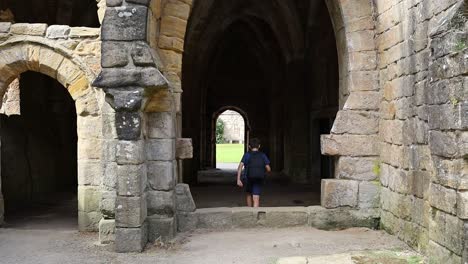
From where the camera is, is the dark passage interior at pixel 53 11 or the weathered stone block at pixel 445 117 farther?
the dark passage interior at pixel 53 11

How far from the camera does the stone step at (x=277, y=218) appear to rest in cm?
650

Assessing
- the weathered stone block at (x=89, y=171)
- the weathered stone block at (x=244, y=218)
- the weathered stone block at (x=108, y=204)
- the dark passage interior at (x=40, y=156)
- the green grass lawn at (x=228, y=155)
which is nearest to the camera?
the weathered stone block at (x=108, y=204)

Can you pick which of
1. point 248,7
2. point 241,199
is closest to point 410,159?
point 241,199

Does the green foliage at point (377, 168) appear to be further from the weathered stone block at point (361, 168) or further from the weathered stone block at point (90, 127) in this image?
the weathered stone block at point (90, 127)

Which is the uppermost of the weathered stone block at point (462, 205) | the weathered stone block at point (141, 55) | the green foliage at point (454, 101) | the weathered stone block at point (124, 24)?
the weathered stone block at point (124, 24)

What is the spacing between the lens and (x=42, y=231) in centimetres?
684

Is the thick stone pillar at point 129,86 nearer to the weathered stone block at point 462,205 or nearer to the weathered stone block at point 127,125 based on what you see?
the weathered stone block at point 127,125

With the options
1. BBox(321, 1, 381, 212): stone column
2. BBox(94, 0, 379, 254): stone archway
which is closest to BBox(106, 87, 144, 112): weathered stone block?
BBox(94, 0, 379, 254): stone archway

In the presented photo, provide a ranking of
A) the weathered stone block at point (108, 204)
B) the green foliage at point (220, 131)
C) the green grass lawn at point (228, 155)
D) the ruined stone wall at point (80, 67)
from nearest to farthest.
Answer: the weathered stone block at point (108, 204), the ruined stone wall at point (80, 67), the green grass lawn at point (228, 155), the green foliage at point (220, 131)

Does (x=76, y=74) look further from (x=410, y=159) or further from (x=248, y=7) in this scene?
(x=248, y=7)

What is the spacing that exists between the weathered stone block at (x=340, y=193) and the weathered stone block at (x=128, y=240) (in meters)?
2.61

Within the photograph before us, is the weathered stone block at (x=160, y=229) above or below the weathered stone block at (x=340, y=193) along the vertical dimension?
below

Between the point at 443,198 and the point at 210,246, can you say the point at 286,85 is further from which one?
the point at 443,198

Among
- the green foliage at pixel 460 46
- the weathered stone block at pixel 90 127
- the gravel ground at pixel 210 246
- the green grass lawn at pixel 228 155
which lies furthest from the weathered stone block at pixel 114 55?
the green grass lawn at pixel 228 155
